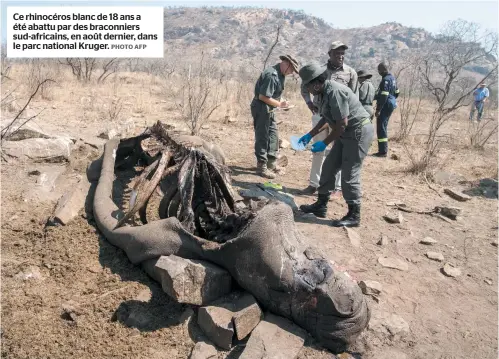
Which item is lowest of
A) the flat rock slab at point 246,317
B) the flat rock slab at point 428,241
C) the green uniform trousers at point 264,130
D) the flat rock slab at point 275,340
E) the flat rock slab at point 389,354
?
the flat rock slab at point 389,354

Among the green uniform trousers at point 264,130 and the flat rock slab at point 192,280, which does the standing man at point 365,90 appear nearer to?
the green uniform trousers at point 264,130

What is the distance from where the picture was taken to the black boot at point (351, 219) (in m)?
4.71

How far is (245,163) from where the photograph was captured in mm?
7078

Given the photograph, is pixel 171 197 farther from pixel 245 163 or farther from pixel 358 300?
pixel 245 163

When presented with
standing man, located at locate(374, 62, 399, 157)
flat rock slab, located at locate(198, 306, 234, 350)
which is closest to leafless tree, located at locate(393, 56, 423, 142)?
standing man, located at locate(374, 62, 399, 157)

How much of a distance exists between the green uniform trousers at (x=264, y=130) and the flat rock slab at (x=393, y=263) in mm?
2688

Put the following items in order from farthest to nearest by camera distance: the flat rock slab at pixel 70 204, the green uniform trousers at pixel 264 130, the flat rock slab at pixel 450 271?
the green uniform trousers at pixel 264 130 < the flat rock slab at pixel 70 204 < the flat rock slab at pixel 450 271

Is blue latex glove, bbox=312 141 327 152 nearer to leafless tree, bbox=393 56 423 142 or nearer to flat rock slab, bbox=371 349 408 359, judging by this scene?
flat rock slab, bbox=371 349 408 359

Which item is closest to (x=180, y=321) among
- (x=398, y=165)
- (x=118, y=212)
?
(x=118, y=212)

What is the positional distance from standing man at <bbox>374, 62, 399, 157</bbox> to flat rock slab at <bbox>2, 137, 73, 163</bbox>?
18.8 ft

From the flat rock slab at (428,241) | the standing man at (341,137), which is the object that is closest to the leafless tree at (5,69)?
the standing man at (341,137)

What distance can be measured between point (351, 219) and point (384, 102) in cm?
412

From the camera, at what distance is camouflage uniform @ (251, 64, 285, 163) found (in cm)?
581

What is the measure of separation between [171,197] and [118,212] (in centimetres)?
69
